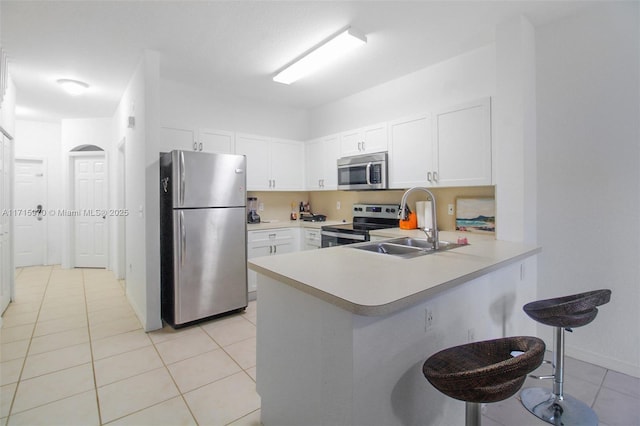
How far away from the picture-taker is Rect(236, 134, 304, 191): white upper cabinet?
13.5 ft

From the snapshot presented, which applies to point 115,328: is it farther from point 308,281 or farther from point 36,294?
point 308,281

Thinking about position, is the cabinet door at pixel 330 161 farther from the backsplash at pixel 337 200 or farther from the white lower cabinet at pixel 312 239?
the white lower cabinet at pixel 312 239

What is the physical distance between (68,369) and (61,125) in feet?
17.2

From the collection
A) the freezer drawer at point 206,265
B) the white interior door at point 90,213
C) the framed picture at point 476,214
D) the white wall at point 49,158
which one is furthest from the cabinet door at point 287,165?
the white wall at point 49,158

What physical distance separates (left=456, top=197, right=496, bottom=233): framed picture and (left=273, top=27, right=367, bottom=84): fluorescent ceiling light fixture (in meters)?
1.81

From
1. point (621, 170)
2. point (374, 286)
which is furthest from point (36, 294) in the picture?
point (621, 170)

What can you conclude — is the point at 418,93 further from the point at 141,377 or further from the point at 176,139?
the point at 141,377

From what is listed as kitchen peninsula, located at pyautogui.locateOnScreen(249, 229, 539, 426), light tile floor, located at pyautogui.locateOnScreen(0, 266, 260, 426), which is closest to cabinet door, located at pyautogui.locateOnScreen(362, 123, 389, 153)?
kitchen peninsula, located at pyautogui.locateOnScreen(249, 229, 539, 426)

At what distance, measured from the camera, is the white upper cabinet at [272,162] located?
13.5ft

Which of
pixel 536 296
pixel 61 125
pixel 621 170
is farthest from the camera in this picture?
pixel 61 125

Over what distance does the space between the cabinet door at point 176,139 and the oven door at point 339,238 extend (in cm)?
191

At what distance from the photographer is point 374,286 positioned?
1272 mm

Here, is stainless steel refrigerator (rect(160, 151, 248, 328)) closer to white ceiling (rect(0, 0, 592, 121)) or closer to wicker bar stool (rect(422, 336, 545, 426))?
white ceiling (rect(0, 0, 592, 121))

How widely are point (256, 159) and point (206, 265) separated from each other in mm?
1681
